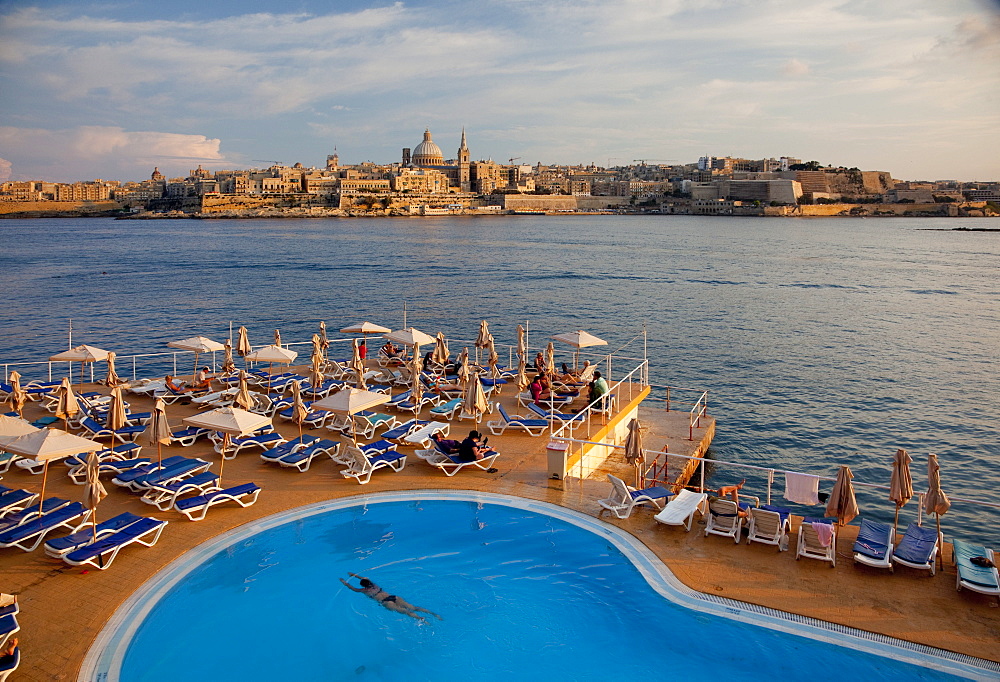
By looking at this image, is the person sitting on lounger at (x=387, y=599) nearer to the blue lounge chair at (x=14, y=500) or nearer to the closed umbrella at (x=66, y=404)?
the blue lounge chair at (x=14, y=500)

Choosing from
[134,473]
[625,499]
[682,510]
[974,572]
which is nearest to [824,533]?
[974,572]

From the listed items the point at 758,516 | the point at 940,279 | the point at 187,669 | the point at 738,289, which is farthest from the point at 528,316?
the point at 940,279

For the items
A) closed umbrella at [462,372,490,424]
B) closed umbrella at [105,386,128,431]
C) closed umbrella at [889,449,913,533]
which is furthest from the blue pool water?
closed umbrella at [105,386,128,431]

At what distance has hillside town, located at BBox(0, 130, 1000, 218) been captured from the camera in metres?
167

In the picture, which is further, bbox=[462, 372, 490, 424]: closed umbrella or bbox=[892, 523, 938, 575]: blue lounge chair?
bbox=[462, 372, 490, 424]: closed umbrella

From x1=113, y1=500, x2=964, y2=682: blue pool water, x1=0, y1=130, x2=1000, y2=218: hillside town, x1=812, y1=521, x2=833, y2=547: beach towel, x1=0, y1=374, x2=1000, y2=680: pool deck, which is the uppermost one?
x1=0, y1=130, x2=1000, y2=218: hillside town

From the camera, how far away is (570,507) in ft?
28.5

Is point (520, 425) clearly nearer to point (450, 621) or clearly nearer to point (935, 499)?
point (450, 621)

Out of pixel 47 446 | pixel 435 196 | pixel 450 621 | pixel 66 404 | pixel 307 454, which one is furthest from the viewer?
pixel 435 196

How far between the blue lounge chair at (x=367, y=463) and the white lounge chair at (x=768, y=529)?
4651mm

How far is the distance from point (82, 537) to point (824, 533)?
24.8 feet

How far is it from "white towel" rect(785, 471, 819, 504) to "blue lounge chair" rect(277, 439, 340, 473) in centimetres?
588

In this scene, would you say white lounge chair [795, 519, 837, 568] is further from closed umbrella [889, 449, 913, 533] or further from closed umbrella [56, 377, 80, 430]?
closed umbrella [56, 377, 80, 430]

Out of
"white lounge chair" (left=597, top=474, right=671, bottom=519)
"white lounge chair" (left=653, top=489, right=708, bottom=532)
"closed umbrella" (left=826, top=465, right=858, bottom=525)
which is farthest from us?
"white lounge chair" (left=597, top=474, right=671, bottom=519)
